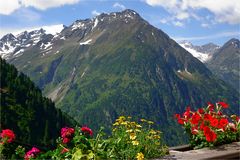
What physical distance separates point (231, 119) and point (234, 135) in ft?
3.73

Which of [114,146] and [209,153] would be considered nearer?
[114,146]

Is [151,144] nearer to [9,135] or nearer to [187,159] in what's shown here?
[187,159]

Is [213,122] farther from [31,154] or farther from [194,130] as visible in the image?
[31,154]

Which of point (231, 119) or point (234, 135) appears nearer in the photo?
point (234, 135)

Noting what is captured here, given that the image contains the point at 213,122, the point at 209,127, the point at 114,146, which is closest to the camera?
the point at 114,146

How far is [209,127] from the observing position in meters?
8.54

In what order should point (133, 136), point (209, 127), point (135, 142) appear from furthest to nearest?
point (209, 127), point (133, 136), point (135, 142)

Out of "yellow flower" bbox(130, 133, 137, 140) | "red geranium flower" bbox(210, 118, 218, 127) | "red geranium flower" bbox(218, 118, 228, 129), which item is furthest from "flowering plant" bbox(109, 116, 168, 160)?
"red geranium flower" bbox(218, 118, 228, 129)

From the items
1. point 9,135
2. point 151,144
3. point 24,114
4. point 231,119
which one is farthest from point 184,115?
point 24,114

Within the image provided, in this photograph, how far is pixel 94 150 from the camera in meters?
6.86

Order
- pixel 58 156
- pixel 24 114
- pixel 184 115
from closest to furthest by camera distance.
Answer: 1. pixel 58 156
2. pixel 184 115
3. pixel 24 114

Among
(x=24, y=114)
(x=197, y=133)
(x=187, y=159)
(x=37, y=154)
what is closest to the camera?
(x=187, y=159)

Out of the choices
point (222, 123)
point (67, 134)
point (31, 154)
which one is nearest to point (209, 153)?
point (222, 123)

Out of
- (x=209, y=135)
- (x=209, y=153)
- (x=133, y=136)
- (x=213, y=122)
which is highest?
(x=213, y=122)
